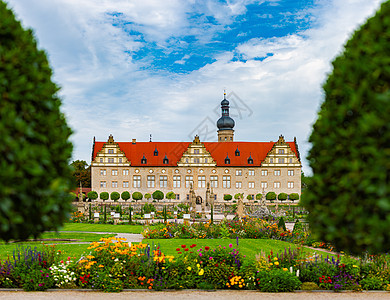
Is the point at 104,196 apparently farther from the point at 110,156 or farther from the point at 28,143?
the point at 28,143

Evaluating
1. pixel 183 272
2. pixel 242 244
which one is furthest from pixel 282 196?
pixel 183 272

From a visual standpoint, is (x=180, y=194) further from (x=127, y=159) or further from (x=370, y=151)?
(x=370, y=151)

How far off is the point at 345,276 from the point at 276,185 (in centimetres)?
4322

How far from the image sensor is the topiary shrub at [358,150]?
3.40 meters

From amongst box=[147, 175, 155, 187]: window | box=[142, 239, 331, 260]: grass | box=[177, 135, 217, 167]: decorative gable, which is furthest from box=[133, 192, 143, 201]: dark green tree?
box=[142, 239, 331, 260]: grass

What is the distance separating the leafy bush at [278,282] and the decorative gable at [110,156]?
146ft

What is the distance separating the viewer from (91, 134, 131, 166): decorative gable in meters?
52.5

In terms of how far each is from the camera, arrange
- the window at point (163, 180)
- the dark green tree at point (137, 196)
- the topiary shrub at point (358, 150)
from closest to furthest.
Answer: the topiary shrub at point (358, 150) < the dark green tree at point (137, 196) < the window at point (163, 180)

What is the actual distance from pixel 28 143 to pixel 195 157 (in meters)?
49.3

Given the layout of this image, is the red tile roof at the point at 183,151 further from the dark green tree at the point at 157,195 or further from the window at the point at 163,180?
the dark green tree at the point at 157,195

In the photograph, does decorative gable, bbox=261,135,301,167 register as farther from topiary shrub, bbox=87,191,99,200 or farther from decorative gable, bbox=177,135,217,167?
topiary shrub, bbox=87,191,99,200

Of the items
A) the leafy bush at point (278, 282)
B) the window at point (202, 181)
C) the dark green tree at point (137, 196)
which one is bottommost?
the leafy bush at point (278, 282)

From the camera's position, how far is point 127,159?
5312 centimetres

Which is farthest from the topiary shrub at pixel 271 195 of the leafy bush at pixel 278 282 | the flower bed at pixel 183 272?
the leafy bush at pixel 278 282
